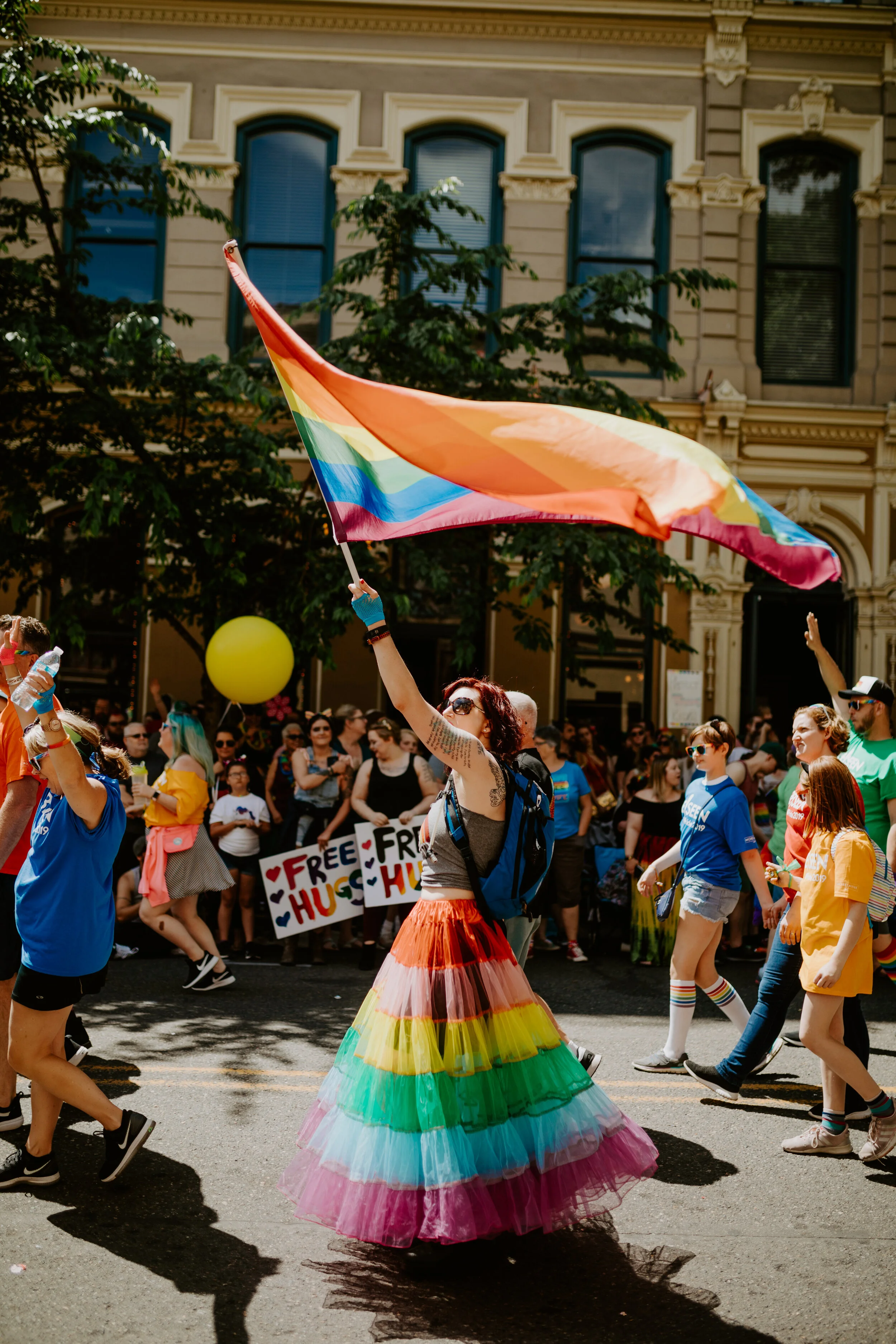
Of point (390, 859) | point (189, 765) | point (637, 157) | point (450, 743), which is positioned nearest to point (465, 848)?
point (450, 743)

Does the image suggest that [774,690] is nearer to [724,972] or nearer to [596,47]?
[724,972]

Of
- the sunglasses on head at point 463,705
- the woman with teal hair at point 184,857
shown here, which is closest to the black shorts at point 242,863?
the woman with teal hair at point 184,857

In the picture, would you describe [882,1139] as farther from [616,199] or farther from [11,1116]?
[616,199]

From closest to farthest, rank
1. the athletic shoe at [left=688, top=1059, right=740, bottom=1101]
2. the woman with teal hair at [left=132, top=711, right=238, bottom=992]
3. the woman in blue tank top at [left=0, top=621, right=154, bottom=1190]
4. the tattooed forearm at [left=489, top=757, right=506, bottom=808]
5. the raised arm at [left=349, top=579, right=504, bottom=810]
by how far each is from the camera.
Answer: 1. the raised arm at [left=349, top=579, right=504, bottom=810]
2. the tattooed forearm at [left=489, top=757, right=506, bottom=808]
3. the woman in blue tank top at [left=0, top=621, right=154, bottom=1190]
4. the athletic shoe at [left=688, top=1059, right=740, bottom=1101]
5. the woman with teal hair at [left=132, top=711, right=238, bottom=992]

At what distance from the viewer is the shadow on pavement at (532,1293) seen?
11.7ft

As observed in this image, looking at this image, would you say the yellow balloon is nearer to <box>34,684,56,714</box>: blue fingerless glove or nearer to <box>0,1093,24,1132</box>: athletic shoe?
<box>0,1093,24,1132</box>: athletic shoe

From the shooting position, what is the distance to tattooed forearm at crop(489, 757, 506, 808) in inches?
162

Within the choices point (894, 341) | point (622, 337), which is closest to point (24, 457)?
point (622, 337)

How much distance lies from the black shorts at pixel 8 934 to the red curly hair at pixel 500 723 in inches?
89.3

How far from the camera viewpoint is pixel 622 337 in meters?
11.8

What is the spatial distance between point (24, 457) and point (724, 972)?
8062 mm

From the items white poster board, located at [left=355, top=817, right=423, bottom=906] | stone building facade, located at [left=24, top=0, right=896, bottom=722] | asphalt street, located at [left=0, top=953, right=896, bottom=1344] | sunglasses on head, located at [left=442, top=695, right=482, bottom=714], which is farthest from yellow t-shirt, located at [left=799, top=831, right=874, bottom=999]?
stone building facade, located at [left=24, top=0, right=896, bottom=722]

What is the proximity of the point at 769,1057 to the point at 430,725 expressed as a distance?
3.52 m

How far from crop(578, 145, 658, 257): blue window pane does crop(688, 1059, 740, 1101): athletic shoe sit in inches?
493
